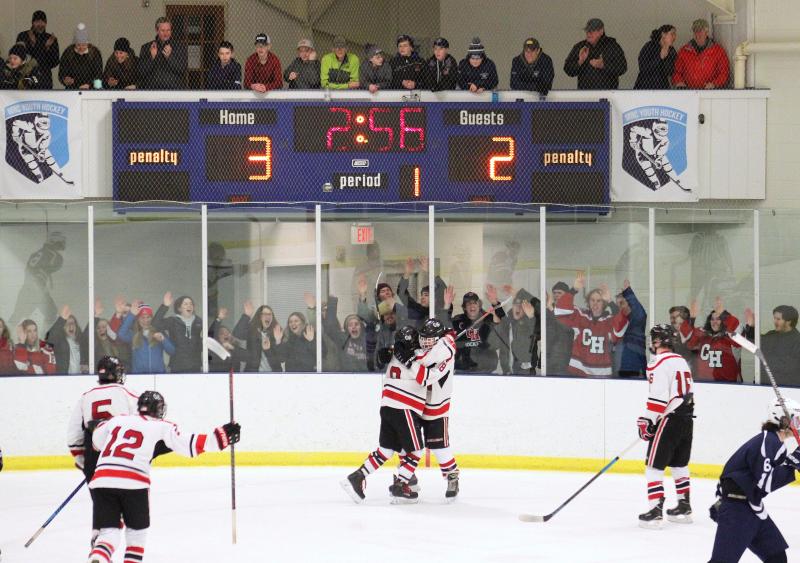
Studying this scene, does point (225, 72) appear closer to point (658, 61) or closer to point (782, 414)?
point (658, 61)

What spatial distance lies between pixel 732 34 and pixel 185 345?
567 cm

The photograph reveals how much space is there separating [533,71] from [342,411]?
3311 millimetres

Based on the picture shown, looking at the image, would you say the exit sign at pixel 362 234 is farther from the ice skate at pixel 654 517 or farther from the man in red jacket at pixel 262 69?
the ice skate at pixel 654 517

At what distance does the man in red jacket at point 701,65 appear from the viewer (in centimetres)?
1222

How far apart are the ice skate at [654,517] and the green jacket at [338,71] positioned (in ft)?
16.8

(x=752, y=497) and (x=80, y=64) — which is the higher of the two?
(x=80, y=64)

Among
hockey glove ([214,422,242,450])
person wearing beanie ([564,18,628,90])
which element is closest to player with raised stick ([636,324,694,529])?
hockey glove ([214,422,242,450])

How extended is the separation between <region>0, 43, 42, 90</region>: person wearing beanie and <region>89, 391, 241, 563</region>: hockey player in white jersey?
6.07m

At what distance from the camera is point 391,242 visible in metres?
10.8

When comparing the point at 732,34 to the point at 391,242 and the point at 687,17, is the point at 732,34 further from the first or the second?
the point at 391,242

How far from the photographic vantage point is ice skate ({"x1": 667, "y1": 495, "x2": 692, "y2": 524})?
336 inches

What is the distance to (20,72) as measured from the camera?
39.7 feet

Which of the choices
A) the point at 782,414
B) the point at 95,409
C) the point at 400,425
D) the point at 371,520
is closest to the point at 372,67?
the point at 400,425

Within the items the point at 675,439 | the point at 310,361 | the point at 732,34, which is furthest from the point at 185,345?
the point at 732,34
